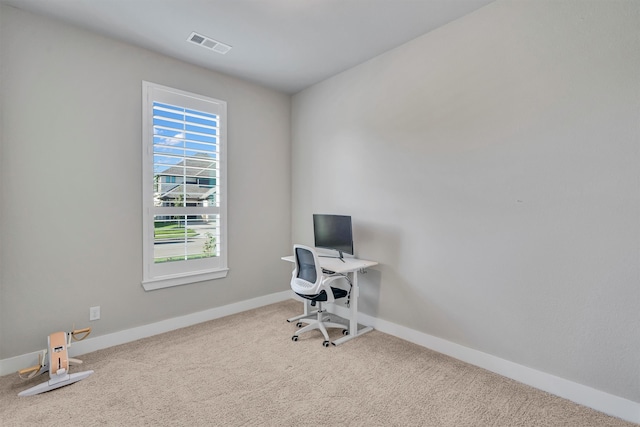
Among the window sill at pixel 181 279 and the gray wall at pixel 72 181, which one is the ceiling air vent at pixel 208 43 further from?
the window sill at pixel 181 279

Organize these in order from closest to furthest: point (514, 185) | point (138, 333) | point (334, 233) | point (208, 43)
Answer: point (514, 185), point (208, 43), point (138, 333), point (334, 233)

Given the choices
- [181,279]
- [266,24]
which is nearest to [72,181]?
[181,279]

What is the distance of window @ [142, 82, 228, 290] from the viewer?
121 inches

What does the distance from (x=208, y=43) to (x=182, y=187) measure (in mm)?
1447

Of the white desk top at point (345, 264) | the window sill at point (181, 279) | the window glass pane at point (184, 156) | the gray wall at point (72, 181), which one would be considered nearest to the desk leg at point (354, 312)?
the white desk top at point (345, 264)

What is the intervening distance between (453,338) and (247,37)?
3.27 m

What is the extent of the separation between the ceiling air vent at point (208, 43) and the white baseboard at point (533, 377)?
322 centimetres

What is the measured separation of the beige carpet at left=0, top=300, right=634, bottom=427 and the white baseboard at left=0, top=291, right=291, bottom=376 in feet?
0.29

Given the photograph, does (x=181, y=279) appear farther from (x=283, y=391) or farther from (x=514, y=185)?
(x=514, y=185)

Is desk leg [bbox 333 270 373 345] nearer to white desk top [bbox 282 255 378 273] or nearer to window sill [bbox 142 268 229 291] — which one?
white desk top [bbox 282 255 378 273]

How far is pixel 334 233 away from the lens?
3.38 meters

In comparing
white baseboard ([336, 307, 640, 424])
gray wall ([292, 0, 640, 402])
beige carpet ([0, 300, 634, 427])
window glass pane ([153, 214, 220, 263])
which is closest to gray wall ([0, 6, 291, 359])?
window glass pane ([153, 214, 220, 263])

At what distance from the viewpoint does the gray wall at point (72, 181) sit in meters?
2.41

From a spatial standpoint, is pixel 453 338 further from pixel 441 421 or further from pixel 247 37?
pixel 247 37
